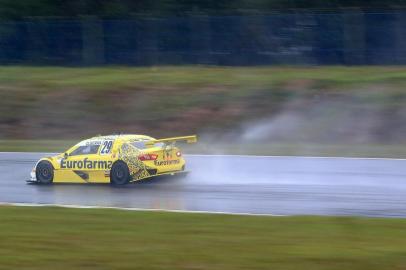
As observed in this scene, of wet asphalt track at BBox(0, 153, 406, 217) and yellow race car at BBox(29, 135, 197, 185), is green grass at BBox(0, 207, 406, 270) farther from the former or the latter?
yellow race car at BBox(29, 135, 197, 185)

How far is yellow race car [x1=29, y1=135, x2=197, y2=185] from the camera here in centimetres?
1789

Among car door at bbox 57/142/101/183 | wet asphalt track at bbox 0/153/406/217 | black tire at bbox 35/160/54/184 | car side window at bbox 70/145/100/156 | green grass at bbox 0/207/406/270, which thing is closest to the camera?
green grass at bbox 0/207/406/270

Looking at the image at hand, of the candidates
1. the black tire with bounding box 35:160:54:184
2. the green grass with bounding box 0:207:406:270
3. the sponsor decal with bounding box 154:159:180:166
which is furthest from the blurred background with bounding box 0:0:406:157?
the green grass with bounding box 0:207:406:270

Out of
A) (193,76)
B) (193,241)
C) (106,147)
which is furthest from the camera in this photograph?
(193,76)

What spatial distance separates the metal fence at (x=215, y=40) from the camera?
33.4 metres

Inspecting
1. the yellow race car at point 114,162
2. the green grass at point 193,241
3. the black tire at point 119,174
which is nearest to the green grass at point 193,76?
the yellow race car at point 114,162

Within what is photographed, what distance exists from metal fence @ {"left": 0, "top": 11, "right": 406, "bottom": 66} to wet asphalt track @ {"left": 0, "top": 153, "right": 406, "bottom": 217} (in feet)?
39.8

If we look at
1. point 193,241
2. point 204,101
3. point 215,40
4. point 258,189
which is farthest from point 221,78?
point 193,241

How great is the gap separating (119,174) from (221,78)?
14691 millimetres

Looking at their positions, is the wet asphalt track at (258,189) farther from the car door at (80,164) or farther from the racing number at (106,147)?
the racing number at (106,147)

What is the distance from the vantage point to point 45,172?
61.4 feet

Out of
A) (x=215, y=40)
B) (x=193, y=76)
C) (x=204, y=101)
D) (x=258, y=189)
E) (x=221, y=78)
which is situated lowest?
(x=258, y=189)

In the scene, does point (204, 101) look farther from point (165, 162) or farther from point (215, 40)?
point (165, 162)

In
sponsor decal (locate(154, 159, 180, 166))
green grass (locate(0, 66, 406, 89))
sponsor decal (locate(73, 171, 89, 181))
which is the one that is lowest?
sponsor decal (locate(73, 171, 89, 181))
